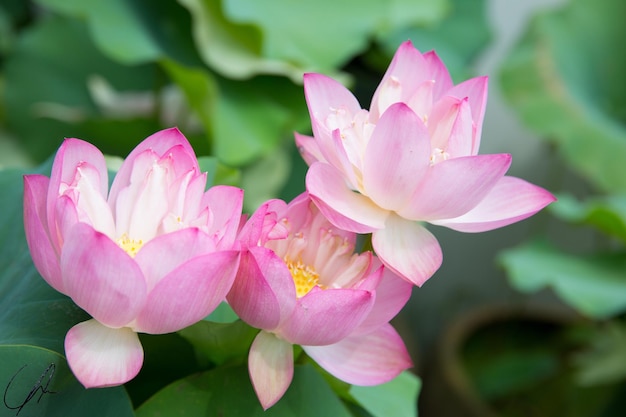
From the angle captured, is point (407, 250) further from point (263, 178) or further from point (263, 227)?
point (263, 178)

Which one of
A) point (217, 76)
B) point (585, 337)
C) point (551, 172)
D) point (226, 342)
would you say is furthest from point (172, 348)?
point (551, 172)

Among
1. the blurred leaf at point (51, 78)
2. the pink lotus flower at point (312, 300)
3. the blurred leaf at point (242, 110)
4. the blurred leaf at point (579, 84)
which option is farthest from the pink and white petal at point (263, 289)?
the blurred leaf at point (579, 84)

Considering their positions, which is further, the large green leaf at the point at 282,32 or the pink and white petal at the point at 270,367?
the large green leaf at the point at 282,32

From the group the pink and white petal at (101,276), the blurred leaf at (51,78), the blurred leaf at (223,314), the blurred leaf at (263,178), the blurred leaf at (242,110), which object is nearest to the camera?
the pink and white petal at (101,276)

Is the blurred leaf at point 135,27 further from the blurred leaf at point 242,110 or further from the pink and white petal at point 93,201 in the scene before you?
the pink and white petal at point 93,201

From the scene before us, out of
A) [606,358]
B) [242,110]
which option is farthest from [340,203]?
[606,358]

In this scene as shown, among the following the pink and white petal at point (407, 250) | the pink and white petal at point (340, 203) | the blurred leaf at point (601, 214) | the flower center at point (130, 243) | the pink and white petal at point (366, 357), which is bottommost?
the blurred leaf at point (601, 214)

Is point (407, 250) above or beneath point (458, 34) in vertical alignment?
above
